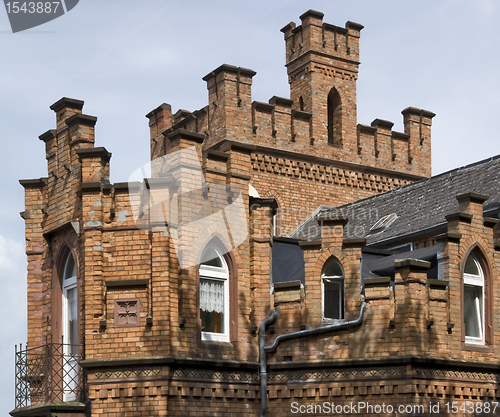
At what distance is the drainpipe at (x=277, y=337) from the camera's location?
16797mm

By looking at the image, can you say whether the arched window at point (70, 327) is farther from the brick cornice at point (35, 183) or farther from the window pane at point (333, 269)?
the window pane at point (333, 269)

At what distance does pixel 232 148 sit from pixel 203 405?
4.69 m

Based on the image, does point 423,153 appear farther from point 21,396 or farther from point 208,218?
point 21,396

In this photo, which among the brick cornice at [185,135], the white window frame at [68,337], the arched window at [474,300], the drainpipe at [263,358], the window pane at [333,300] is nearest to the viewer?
the brick cornice at [185,135]

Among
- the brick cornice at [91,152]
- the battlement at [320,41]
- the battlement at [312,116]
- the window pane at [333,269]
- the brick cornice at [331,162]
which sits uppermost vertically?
the battlement at [320,41]


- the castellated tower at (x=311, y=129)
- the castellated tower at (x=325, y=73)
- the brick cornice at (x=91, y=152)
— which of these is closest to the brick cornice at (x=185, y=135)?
the brick cornice at (x=91, y=152)

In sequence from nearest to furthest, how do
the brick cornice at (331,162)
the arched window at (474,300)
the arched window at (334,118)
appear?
1. the arched window at (474,300)
2. the brick cornice at (331,162)
3. the arched window at (334,118)

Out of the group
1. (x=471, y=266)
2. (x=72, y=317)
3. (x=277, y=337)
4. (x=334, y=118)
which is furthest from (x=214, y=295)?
(x=334, y=118)

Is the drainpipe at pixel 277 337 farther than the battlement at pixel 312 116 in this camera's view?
No

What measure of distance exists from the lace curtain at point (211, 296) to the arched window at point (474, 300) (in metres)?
4.54

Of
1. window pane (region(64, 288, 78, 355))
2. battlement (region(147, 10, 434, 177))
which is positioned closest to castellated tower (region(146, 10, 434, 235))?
battlement (region(147, 10, 434, 177))

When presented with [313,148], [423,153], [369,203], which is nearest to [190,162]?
[369,203]

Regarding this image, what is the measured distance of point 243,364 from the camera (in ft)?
56.0

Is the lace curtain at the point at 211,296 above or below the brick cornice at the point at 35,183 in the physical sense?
below
